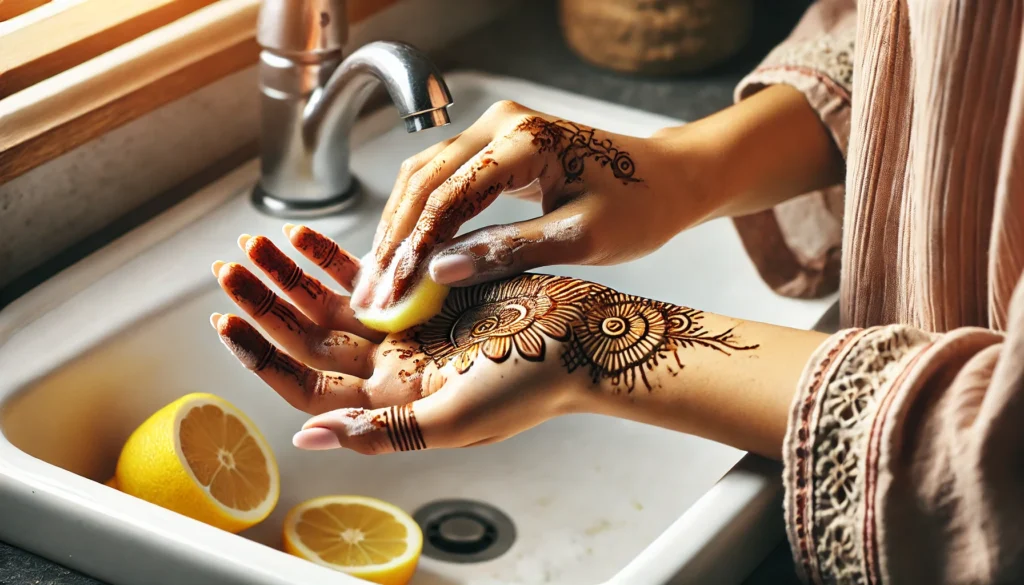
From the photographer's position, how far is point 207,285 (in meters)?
1.02

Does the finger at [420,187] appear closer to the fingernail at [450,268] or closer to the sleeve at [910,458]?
the fingernail at [450,268]

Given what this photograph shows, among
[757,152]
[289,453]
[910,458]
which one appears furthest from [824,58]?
[289,453]

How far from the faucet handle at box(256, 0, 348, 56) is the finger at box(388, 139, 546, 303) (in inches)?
11.1

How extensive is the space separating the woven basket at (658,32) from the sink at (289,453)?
0.17 metres

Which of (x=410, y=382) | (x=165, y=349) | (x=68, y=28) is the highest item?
(x=68, y=28)

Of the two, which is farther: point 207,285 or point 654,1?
point 654,1

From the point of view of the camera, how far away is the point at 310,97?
1079 mm

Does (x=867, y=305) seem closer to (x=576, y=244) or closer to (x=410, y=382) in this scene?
(x=576, y=244)

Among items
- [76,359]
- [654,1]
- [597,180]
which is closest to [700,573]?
[597,180]

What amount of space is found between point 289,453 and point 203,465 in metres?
0.18

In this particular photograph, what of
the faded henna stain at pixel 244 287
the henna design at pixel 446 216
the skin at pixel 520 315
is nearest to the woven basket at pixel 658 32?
the skin at pixel 520 315

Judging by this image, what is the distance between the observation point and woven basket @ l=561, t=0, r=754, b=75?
141 centimetres

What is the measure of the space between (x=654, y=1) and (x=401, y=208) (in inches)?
26.2

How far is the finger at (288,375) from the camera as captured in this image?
2.49 feet
